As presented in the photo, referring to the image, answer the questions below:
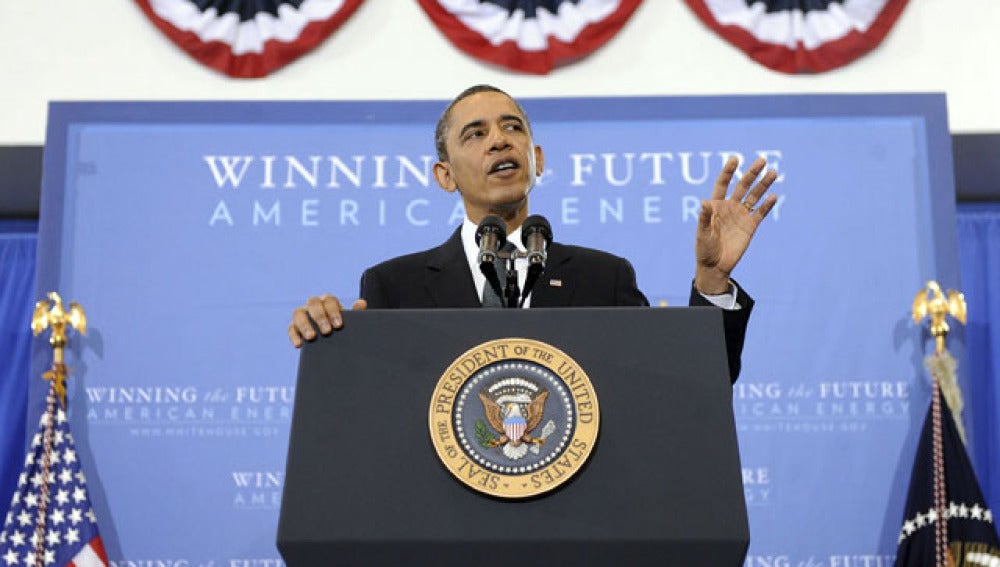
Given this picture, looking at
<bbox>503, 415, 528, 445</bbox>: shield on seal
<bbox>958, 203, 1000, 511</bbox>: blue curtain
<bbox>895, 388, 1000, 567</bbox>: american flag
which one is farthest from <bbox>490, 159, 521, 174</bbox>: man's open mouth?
<bbox>958, 203, 1000, 511</bbox>: blue curtain

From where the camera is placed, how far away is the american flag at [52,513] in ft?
14.0

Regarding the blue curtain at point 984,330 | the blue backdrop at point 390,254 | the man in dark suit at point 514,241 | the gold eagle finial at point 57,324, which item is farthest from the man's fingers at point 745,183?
the blue curtain at point 984,330

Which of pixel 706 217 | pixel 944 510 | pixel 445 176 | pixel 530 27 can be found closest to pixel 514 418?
pixel 706 217

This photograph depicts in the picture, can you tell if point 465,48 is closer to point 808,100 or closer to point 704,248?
point 808,100

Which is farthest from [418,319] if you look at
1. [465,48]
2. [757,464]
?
[465,48]

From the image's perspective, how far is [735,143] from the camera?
4762 mm

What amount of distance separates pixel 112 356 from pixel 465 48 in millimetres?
1744

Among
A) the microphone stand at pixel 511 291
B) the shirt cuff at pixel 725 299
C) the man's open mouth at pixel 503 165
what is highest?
the man's open mouth at pixel 503 165

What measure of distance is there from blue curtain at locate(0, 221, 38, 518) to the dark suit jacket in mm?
3668

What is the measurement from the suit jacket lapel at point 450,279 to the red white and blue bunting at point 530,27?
2652 millimetres

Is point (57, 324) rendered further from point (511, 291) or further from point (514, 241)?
point (511, 291)

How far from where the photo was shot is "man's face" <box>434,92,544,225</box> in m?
2.37

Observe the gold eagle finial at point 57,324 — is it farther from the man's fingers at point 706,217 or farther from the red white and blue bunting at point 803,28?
the man's fingers at point 706,217

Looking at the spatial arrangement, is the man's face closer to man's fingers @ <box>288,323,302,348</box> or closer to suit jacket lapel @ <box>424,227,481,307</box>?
suit jacket lapel @ <box>424,227,481,307</box>
